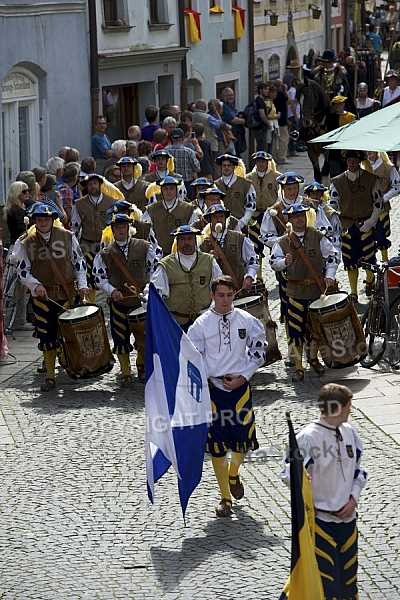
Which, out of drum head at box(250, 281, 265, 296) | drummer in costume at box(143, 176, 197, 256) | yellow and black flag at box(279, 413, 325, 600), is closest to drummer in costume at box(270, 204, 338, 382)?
drum head at box(250, 281, 265, 296)

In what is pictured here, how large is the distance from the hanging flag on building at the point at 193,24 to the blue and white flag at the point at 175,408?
66.0 ft

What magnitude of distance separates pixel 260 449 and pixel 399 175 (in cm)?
665

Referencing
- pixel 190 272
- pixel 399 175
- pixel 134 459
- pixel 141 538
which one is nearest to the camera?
pixel 141 538

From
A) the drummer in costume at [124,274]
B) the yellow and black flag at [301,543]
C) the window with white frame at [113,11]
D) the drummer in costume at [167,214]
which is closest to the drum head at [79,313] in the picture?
the drummer in costume at [124,274]

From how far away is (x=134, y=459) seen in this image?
36.6 ft

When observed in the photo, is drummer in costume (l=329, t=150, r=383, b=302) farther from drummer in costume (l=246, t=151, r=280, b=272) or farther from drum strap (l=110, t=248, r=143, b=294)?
drum strap (l=110, t=248, r=143, b=294)

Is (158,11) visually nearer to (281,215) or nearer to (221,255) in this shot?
(281,215)

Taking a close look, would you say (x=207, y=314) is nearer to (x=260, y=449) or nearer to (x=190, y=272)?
(x=260, y=449)

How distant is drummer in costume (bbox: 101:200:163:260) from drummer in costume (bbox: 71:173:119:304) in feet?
2.65

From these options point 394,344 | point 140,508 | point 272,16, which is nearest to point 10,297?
point 394,344

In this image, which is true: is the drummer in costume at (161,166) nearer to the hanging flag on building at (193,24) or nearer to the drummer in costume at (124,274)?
the drummer in costume at (124,274)

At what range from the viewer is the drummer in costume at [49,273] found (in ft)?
44.5

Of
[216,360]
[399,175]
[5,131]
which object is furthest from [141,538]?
[5,131]

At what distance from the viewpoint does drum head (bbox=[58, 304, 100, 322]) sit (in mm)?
13203
